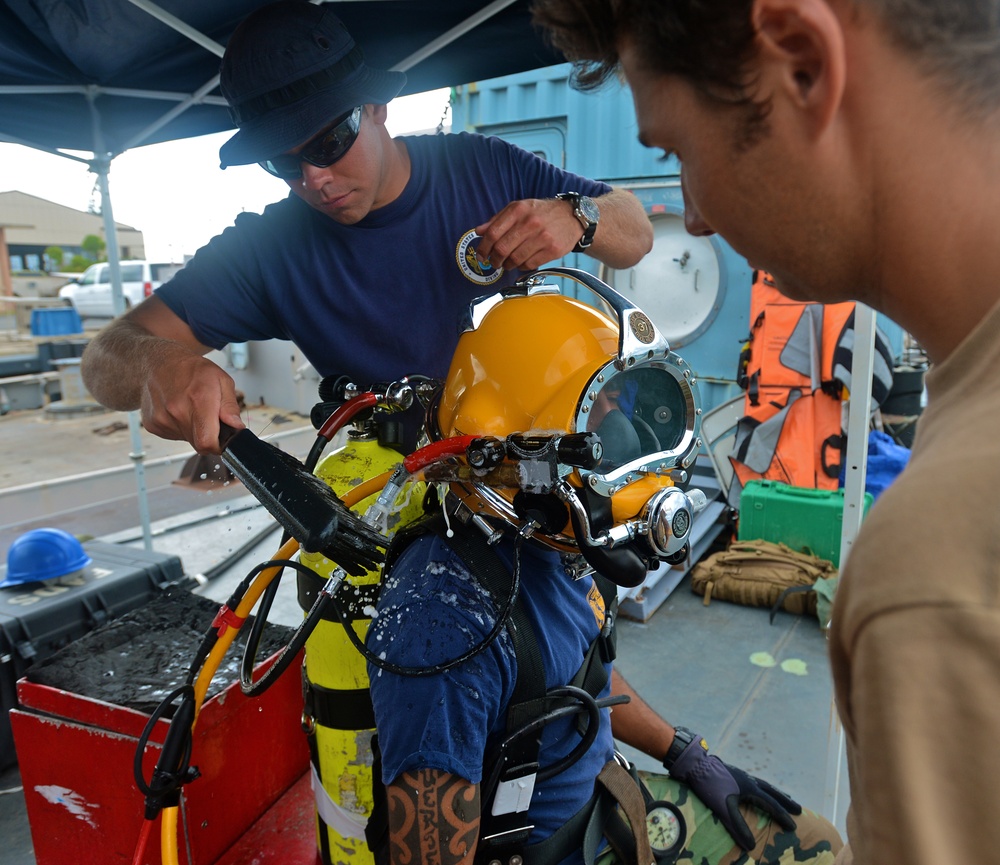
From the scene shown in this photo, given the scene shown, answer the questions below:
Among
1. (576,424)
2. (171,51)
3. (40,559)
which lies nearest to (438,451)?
(576,424)

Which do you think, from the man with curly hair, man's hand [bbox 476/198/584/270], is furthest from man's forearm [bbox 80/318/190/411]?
the man with curly hair

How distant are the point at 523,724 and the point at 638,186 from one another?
5954mm

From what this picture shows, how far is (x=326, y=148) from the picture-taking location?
1.83 m

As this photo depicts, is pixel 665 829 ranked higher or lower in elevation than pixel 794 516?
higher

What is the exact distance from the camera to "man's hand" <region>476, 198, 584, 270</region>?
5.45 feet

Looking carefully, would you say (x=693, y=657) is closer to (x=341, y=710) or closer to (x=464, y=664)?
(x=341, y=710)

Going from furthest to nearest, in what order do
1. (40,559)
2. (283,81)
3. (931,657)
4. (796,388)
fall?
(796,388) → (40,559) → (283,81) → (931,657)

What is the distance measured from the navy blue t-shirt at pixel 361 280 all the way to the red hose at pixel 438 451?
0.70 m

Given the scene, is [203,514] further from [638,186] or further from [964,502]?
[964,502]

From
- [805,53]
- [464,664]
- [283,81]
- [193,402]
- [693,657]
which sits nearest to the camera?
[805,53]

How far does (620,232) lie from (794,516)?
3636 mm

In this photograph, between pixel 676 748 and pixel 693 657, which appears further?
pixel 693 657

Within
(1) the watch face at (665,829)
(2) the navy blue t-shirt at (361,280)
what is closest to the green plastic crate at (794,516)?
(1) the watch face at (665,829)

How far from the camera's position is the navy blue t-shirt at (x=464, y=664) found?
4.42 feet
